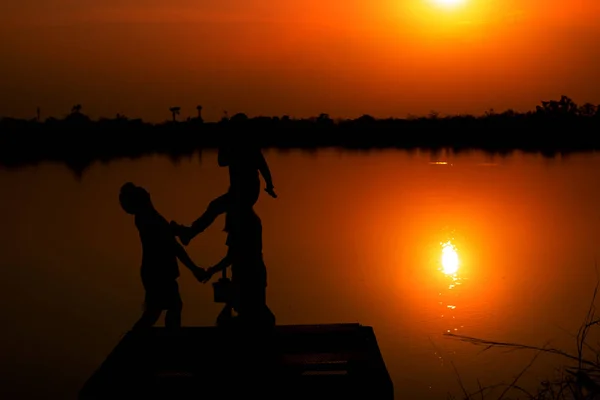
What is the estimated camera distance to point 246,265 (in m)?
7.25

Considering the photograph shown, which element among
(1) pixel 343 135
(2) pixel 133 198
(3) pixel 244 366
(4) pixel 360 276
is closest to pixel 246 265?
(2) pixel 133 198

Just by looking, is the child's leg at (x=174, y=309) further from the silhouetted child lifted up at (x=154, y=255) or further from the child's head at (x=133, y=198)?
the child's head at (x=133, y=198)

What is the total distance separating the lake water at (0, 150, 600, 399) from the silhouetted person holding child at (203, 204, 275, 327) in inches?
177

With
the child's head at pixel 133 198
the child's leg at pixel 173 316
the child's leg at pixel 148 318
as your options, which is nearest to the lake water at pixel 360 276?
the child's leg at pixel 173 316

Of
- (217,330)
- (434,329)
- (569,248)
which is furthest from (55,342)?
(569,248)

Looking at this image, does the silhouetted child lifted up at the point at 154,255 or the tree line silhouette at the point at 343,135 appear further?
the tree line silhouette at the point at 343,135

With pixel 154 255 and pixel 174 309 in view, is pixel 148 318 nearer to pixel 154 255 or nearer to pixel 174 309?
pixel 174 309

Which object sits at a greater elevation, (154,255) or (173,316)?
(154,255)

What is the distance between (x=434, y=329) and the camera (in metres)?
13.9

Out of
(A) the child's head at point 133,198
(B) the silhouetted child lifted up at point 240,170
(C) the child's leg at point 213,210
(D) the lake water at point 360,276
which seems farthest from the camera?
(D) the lake water at point 360,276

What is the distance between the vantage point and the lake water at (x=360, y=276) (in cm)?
Answer: 1248

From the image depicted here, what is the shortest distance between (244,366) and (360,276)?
1300 cm

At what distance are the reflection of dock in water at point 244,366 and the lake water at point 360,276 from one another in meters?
4.60

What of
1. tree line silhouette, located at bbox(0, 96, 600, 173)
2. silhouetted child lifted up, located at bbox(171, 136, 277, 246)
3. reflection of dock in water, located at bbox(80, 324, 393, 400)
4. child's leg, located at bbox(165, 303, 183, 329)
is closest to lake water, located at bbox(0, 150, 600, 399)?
child's leg, located at bbox(165, 303, 183, 329)
